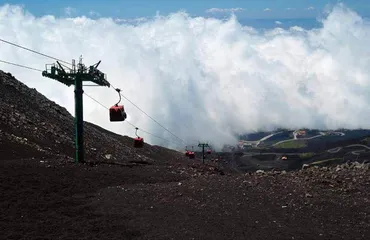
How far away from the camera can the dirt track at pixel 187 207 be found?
15.0m

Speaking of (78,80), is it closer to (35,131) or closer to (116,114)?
(116,114)

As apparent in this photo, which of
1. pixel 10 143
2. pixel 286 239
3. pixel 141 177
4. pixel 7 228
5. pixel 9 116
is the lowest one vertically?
pixel 286 239

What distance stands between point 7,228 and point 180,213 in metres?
6.62

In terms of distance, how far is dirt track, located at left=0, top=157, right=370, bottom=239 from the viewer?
15.0 metres

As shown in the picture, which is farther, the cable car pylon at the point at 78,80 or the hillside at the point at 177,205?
the cable car pylon at the point at 78,80

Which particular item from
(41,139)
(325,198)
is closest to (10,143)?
(41,139)

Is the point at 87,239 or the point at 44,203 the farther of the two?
the point at 44,203

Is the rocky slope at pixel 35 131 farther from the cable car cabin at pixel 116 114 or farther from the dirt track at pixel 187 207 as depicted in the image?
the dirt track at pixel 187 207

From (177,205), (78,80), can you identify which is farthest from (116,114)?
(177,205)

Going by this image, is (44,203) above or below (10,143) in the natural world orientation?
below

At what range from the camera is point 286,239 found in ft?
47.1

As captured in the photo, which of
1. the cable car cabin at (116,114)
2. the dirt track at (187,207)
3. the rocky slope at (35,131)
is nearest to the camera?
the dirt track at (187,207)

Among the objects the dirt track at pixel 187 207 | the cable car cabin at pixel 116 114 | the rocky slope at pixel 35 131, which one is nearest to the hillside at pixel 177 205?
the dirt track at pixel 187 207

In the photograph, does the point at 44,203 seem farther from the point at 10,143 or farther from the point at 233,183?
the point at 10,143
